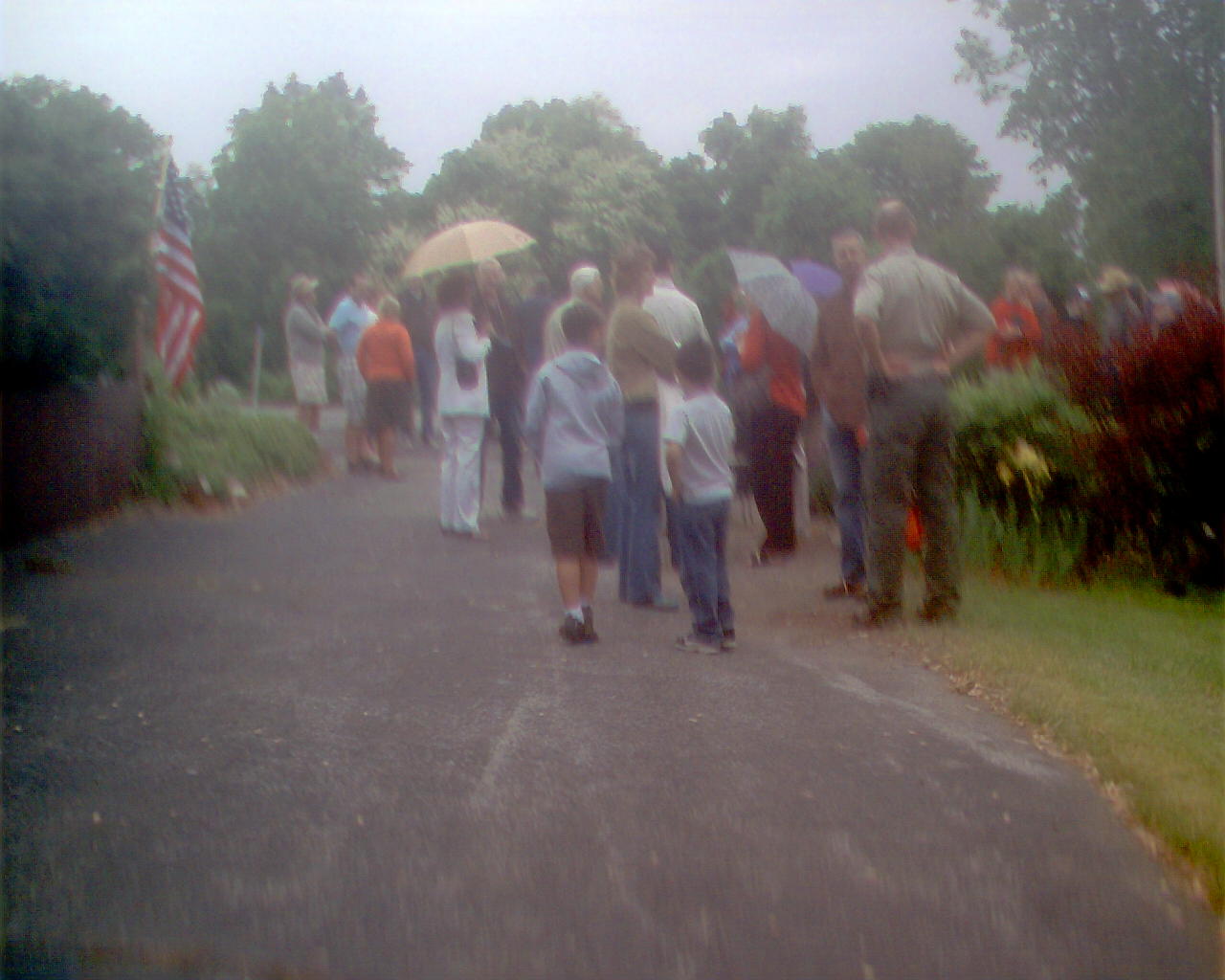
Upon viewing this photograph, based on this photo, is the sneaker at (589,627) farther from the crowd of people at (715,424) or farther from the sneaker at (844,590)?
the sneaker at (844,590)

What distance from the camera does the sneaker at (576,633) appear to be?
22.5 ft

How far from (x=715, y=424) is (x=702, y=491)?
0.32m

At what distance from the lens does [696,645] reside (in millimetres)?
6777

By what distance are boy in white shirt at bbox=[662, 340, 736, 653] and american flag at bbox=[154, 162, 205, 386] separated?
6251 mm

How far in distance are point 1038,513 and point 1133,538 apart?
634mm

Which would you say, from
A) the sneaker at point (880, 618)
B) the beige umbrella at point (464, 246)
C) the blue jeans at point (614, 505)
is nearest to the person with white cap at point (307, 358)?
the beige umbrella at point (464, 246)

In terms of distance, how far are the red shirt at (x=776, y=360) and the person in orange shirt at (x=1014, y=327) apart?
1.91m

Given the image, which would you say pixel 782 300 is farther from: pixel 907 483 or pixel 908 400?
pixel 907 483

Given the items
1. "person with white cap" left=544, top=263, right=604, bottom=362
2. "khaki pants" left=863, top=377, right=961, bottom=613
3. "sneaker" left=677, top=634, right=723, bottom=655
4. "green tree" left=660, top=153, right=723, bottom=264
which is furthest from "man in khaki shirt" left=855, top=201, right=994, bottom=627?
"green tree" left=660, top=153, right=723, bottom=264

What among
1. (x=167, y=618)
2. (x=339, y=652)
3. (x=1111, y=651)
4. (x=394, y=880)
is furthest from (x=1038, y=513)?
(x=394, y=880)

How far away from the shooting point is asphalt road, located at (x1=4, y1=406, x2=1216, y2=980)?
3.61m

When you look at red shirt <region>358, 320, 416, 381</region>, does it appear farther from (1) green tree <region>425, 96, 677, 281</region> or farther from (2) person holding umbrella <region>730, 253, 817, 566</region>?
(2) person holding umbrella <region>730, 253, 817, 566</region>

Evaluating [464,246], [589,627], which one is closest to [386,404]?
[464,246]

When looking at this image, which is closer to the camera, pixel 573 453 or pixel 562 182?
pixel 573 453
